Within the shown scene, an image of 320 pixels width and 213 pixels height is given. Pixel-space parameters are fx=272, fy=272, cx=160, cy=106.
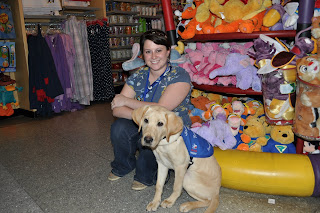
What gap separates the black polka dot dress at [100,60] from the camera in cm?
491

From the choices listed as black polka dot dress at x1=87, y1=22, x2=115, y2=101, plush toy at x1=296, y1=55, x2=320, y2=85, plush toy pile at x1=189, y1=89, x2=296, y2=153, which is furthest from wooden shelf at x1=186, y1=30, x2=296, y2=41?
black polka dot dress at x1=87, y1=22, x2=115, y2=101

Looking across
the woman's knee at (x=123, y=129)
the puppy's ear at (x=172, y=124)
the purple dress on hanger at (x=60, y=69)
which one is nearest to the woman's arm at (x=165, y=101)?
the woman's knee at (x=123, y=129)

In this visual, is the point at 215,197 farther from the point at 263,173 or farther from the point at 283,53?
the point at 283,53

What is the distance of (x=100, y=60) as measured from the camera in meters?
5.02

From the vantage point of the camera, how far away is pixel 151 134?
1542mm

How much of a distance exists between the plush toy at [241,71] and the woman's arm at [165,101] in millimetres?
437

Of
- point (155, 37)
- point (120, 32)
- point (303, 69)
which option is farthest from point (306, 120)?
point (120, 32)

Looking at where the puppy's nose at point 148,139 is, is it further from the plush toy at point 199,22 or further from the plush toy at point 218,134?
the plush toy at point 199,22

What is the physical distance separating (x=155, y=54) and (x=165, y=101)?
36cm

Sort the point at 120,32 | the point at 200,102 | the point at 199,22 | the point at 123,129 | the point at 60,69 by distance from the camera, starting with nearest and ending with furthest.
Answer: the point at 123,129 < the point at 199,22 < the point at 200,102 < the point at 60,69 < the point at 120,32

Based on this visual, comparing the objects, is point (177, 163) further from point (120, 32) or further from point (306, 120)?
point (120, 32)

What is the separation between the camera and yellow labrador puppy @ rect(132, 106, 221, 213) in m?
1.59

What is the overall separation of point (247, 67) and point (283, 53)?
407 millimetres

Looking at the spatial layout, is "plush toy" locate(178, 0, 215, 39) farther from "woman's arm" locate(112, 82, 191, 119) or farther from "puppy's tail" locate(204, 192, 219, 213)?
"puppy's tail" locate(204, 192, 219, 213)
